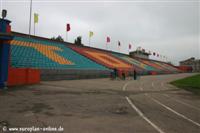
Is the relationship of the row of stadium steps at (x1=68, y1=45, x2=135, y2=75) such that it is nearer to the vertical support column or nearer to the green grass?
the green grass

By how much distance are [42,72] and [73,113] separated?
16.5 metres

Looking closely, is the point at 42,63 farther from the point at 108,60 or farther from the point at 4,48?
the point at 108,60

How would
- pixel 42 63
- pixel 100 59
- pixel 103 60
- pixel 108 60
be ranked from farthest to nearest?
1. pixel 108 60
2. pixel 103 60
3. pixel 100 59
4. pixel 42 63

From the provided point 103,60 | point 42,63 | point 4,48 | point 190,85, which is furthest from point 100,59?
point 4,48

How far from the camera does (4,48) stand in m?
14.0

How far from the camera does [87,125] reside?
19.7 feet

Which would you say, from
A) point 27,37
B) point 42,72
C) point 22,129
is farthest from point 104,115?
point 27,37

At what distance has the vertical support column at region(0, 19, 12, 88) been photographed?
13.6 m

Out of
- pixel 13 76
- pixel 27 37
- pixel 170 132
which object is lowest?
pixel 170 132

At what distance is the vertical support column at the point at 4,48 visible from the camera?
534 inches

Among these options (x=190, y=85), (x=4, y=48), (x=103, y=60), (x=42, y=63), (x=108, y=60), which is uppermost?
(x=108, y=60)

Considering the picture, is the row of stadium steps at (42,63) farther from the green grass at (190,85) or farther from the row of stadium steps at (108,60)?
the green grass at (190,85)

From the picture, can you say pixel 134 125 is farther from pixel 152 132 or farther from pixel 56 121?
pixel 56 121

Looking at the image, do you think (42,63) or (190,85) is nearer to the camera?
(190,85)
